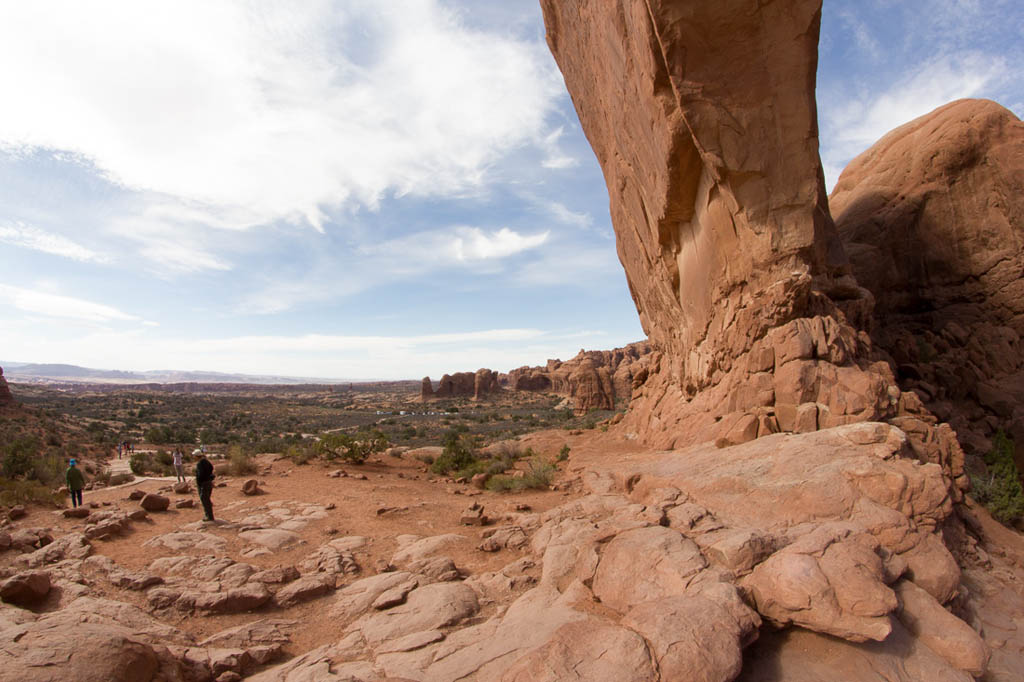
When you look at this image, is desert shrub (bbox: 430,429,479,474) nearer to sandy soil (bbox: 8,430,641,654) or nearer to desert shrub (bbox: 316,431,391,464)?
sandy soil (bbox: 8,430,641,654)

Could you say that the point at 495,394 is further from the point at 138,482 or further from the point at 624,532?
the point at 624,532

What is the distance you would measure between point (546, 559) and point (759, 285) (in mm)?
7122

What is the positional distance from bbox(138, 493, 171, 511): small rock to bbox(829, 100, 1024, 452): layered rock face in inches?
670

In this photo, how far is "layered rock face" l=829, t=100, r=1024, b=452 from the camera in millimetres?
12016

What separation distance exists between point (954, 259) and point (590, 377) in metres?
24.6

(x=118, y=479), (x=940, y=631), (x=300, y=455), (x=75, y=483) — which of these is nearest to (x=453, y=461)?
(x=300, y=455)

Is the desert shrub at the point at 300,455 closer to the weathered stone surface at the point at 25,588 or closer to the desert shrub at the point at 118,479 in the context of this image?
the desert shrub at the point at 118,479

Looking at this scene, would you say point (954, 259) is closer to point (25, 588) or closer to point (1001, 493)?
point (1001, 493)

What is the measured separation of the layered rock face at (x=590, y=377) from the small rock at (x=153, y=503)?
14.1 meters

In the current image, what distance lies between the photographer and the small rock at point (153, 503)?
10.1m

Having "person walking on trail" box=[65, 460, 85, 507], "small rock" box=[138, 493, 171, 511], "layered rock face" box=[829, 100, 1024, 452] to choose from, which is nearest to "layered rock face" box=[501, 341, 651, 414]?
"layered rock face" box=[829, 100, 1024, 452]

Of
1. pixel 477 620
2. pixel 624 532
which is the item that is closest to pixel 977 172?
pixel 624 532

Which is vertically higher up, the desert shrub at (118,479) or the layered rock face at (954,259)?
the layered rock face at (954,259)

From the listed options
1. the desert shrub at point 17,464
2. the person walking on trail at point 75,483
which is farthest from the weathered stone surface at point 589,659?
the desert shrub at point 17,464
